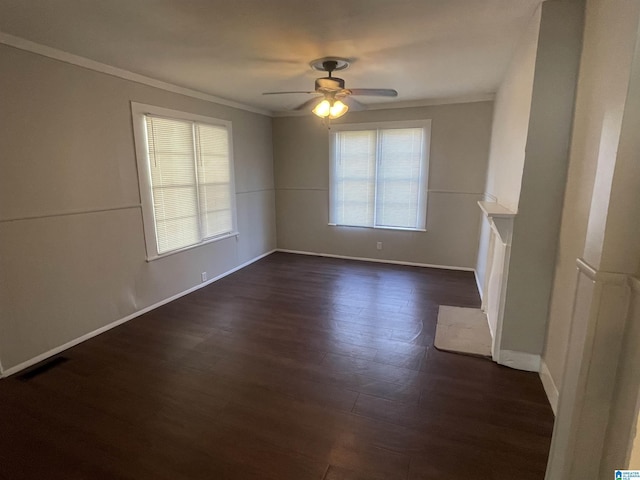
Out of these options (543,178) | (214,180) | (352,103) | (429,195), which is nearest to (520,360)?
(543,178)

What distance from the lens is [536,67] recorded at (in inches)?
83.2

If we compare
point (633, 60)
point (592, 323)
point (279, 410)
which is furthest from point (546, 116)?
point (279, 410)

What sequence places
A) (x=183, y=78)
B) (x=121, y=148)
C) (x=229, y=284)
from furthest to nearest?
(x=229, y=284)
(x=183, y=78)
(x=121, y=148)

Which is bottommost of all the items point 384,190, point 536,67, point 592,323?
point 592,323

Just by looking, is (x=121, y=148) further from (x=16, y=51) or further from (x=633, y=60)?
(x=633, y=60)

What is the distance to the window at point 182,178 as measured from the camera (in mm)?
3592

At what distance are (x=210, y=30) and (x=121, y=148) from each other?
1679mm

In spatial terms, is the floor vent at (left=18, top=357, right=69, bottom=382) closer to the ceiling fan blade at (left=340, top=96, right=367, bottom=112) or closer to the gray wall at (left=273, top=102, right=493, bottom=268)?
the ceiling fan blade at (left=340, top=96, right=367, bottom=112)

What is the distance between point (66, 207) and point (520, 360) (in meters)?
3.98

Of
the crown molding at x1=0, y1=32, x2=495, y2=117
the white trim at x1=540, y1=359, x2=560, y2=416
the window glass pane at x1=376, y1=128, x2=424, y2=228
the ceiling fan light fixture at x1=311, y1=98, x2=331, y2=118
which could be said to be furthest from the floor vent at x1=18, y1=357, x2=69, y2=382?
the window glass pane at x1=376, y1=128, x2=424, y2=228

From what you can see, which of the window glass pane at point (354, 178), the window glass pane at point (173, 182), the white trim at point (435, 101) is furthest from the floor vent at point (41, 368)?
the white trim at point (435, 101)

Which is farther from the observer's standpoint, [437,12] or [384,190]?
[384,190]

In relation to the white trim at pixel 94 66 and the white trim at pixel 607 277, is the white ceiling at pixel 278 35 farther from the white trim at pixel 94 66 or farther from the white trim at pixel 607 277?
the white trim at pixel 607 277

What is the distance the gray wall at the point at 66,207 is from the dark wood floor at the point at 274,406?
0.34 m
